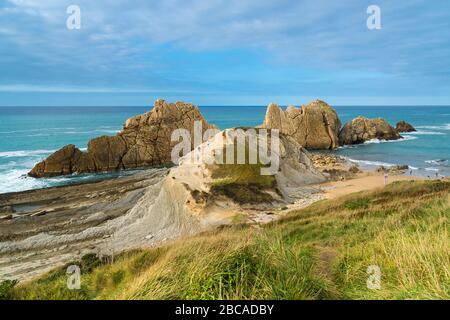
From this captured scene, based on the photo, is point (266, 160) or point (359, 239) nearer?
point (359, 239)

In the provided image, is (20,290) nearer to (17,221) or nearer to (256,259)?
(256,259)

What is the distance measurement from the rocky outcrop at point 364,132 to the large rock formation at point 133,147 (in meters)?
29.2

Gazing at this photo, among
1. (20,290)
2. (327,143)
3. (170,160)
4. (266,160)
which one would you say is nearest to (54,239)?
(20,290)

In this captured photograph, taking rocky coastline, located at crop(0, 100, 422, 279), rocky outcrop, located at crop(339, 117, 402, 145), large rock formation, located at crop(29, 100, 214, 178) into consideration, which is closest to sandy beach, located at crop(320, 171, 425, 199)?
rocky coastline, located at crop(0, 100, 422, 279)

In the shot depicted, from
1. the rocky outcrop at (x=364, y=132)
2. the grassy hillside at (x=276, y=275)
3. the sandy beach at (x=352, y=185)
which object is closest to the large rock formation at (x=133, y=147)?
the sandy beach at (x=352, y=185)

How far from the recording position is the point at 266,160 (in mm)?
28359

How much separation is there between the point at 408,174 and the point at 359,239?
34.5 metres

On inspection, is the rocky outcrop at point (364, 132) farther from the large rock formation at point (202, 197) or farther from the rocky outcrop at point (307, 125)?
the large rock formation at point (202, 197)

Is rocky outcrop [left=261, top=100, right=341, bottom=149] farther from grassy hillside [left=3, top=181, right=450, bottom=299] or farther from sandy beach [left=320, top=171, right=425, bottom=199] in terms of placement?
grassy hillside [left=3, top=181, right=450, bottom=299]

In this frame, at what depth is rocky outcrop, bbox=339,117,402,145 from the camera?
7006cm

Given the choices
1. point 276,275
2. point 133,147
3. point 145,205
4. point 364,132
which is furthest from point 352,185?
point 364,132

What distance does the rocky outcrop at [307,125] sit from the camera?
2594 inches
